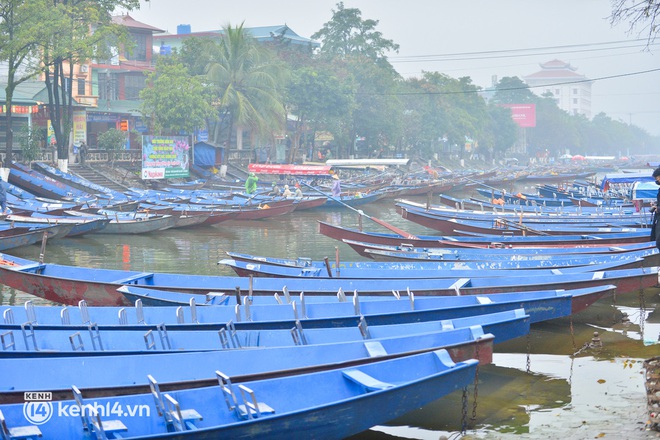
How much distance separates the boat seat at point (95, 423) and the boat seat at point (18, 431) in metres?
0.38

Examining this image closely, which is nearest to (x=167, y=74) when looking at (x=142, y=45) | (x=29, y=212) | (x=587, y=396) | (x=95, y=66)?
(x=95, y=66)

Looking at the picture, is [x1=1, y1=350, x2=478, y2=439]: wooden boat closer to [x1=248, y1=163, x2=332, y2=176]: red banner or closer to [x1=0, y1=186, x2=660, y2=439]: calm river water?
[x1=0, y1=186, x2=660, y2=439]: calm river water

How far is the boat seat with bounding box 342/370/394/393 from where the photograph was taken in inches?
303

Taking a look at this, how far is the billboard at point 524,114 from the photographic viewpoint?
116m

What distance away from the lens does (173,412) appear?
723cm

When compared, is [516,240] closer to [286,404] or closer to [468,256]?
[468,256]

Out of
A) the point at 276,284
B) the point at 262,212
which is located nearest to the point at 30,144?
the point at 262,212

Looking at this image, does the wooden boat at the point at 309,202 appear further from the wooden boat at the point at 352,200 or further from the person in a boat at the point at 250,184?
the person in a boat at the point at 250,184

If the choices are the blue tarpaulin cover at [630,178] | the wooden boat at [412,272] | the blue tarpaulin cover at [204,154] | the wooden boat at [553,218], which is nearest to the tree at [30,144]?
the blue tarpaulin cover at [204,154]

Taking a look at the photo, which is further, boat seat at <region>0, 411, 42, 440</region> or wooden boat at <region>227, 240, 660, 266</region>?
wooden boat at <region>227, 240, 660, 266</region>

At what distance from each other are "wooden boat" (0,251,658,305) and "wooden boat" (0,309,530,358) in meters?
3.06

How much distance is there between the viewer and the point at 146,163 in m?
39.5

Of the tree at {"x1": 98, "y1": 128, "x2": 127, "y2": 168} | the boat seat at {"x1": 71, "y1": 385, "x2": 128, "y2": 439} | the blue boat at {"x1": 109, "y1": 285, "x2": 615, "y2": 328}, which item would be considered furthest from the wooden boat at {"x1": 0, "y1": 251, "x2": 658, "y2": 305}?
the tree at {"x1": 98, "y1": 128, "x2": 127, "y2": 168}

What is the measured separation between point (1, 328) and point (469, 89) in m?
84.4
